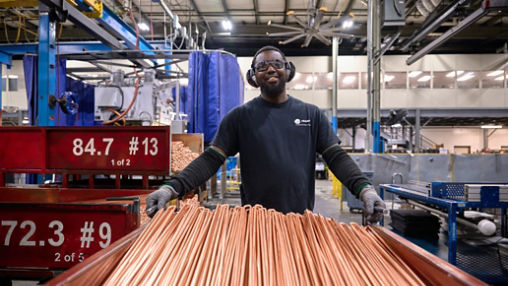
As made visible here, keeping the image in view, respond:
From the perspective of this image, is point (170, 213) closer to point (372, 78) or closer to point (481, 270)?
point (481, 270)

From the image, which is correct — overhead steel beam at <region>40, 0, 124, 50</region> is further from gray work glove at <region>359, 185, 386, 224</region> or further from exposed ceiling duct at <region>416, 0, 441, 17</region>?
exposed ceiling duct at <region>416, 0, 441, 17</region>

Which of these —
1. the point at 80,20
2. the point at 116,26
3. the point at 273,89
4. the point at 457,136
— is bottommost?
the point at 273,89

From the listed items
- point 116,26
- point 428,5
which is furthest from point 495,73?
point 116,26

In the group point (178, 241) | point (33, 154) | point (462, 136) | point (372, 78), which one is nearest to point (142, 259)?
point (178, 241)

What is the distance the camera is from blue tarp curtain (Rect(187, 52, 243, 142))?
217 inches

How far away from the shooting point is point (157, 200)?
1.24 metres

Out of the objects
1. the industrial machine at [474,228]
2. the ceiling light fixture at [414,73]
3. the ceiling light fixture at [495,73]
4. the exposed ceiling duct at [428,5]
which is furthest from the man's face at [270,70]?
the ceiling light fixture at [495,73]

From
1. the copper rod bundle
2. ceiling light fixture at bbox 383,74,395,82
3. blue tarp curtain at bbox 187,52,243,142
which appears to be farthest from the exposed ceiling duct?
ceiling light fixture at bbox 383,74,395,82

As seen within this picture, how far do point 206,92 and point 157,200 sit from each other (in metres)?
4.60

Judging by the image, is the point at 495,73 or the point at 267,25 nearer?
the point at 267,25

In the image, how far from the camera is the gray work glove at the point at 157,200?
117cm

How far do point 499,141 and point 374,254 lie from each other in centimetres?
3003

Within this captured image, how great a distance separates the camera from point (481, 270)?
3541 mm

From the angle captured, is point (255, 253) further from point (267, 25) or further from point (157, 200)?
point (267, 25)
